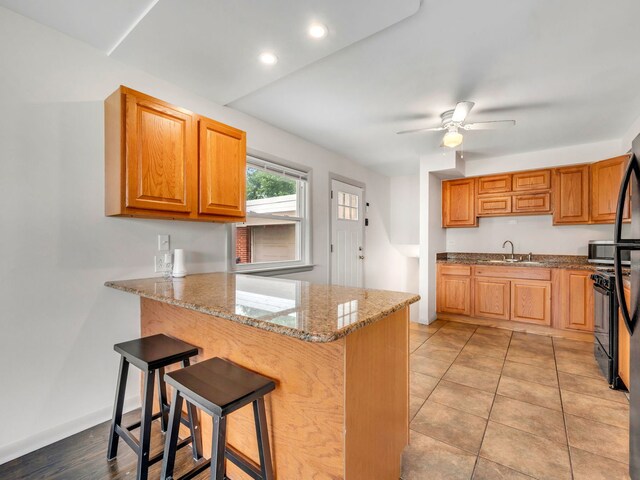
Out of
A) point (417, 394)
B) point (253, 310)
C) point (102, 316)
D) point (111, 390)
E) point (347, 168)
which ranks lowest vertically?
point (417, 394)

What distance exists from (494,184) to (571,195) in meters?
0.86

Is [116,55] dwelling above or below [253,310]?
above

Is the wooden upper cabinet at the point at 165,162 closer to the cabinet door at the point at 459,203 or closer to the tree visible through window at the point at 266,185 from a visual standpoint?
the tree visible through window at the point at 266,185

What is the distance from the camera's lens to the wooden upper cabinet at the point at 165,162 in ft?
5.85

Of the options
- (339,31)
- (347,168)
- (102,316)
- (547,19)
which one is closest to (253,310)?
(102,316)

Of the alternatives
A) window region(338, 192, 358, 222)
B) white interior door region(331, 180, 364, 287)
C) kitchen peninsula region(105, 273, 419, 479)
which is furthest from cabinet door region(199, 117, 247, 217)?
window region(338, 192, 358, 222)

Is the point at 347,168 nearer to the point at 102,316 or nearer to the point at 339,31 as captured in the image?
the point at 339,31

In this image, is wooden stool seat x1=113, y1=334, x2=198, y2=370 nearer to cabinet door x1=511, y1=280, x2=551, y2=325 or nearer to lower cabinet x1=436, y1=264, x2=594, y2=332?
lower cabinet x1=436, y1=264, x2=594, y2=332

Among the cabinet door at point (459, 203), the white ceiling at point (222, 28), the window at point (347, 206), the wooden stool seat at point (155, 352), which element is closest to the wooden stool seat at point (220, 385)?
the wooden stool seat at point (155, 352)

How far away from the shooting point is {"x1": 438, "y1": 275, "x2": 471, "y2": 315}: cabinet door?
4.16m

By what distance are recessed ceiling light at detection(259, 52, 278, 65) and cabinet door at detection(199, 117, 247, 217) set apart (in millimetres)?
575

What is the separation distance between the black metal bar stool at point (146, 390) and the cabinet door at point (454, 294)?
12.1ft

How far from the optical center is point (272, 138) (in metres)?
3.11

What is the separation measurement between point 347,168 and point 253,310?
3449mm
